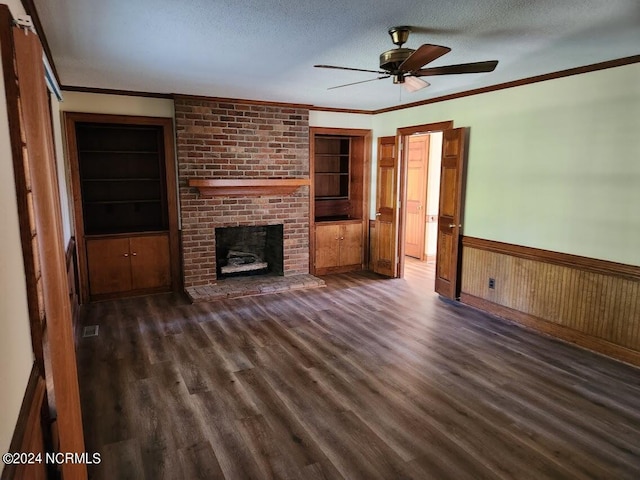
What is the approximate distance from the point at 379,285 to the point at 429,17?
3.91 meters

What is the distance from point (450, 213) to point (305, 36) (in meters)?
3.01

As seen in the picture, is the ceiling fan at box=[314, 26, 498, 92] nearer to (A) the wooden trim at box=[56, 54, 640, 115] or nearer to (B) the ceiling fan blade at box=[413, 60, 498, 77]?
(B) the ceiling fan blade at box=[413, 60, 498, 77]

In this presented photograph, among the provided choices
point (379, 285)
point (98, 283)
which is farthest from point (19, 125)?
point (379, 285)

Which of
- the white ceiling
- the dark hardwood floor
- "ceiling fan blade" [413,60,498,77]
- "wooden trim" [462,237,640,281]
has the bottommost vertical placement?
the dark hardwood floor

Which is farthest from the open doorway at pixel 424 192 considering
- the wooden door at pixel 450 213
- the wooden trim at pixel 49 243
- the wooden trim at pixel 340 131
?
the wooden trim at pixel 49 243

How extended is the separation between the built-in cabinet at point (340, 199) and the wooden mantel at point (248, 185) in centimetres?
54

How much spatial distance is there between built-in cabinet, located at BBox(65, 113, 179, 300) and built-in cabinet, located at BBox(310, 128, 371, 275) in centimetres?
208

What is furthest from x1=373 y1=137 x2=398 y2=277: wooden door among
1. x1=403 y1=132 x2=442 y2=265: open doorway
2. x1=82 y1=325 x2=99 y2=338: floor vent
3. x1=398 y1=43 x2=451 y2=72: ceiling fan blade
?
x1=82 y1=325 x2=99 y2=338: floor vent

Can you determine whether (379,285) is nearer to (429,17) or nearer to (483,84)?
(483,84)

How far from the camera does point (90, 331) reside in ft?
13.7

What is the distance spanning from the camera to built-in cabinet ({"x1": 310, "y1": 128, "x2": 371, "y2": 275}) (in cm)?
641

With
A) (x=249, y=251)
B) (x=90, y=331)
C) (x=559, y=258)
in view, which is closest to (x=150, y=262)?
(x=90, y=331)

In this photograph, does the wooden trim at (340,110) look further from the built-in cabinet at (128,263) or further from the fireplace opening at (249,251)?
the built-in cabinet at (128,263)

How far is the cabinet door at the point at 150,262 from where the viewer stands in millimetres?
5234
